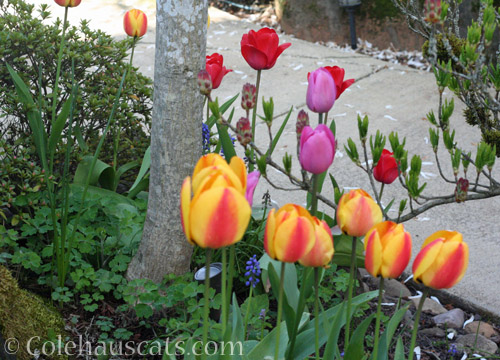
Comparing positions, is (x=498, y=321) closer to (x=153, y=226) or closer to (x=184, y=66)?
(x=153, y=226)

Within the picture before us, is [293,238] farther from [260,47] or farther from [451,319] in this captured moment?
[451,319]

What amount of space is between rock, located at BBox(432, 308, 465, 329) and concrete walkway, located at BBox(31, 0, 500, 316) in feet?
0.38

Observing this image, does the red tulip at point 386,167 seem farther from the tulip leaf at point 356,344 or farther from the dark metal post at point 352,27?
the dark metal post at point 352,27

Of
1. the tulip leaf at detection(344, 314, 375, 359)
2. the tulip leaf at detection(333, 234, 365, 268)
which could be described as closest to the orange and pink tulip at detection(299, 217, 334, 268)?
the tulip leaf at detection(344, 314, 375, 359)

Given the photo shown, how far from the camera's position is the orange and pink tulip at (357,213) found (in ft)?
4.25

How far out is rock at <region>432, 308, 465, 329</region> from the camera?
2656 millimetres

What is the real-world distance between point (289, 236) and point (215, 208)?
0.55ft

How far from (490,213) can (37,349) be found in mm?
2636

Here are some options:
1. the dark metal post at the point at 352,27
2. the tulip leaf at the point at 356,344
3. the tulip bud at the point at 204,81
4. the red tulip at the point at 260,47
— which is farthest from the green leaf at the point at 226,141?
the dark metal post at the point at 352,27

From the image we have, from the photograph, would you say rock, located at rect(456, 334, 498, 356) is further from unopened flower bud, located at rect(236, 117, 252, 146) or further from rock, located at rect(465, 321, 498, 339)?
unopened flower bud, located at rect(236, 117, 252, 146)

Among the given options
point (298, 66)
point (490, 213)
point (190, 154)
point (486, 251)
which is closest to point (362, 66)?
point (298, 66)

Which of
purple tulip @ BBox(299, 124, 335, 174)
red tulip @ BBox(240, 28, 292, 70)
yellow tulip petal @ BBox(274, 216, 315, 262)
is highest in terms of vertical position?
red tulip @ BBox(240, 28, 292, 70)

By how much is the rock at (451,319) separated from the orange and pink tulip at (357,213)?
5.07 ft

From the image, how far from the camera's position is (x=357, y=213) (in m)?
1.30
